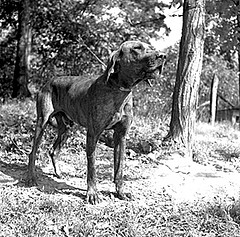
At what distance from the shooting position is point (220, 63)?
25.7 m

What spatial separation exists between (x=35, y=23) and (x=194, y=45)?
10154 mm

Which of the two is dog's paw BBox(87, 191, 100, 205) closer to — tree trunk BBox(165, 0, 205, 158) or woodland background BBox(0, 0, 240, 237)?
woodland background BBox(0, 0, 240, 237)

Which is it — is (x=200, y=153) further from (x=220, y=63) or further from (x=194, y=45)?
(x=220, y=63)

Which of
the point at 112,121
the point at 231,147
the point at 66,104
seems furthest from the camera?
the point at 231,147

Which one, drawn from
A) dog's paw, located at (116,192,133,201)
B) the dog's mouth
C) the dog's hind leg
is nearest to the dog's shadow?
the dog's hind leg

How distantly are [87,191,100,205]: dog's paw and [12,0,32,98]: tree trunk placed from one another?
10063mm

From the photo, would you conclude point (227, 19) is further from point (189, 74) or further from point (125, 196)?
point (125, 196)

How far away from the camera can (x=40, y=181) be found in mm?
6000

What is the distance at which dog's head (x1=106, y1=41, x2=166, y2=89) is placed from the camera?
4395 millimetres

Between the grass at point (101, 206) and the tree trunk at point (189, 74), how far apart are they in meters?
0.58

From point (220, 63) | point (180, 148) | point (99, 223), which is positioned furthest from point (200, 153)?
point (220, 63)

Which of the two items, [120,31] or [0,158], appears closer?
[0,158]

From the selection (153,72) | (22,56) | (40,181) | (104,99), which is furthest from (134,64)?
(22,56)

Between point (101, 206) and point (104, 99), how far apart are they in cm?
120
